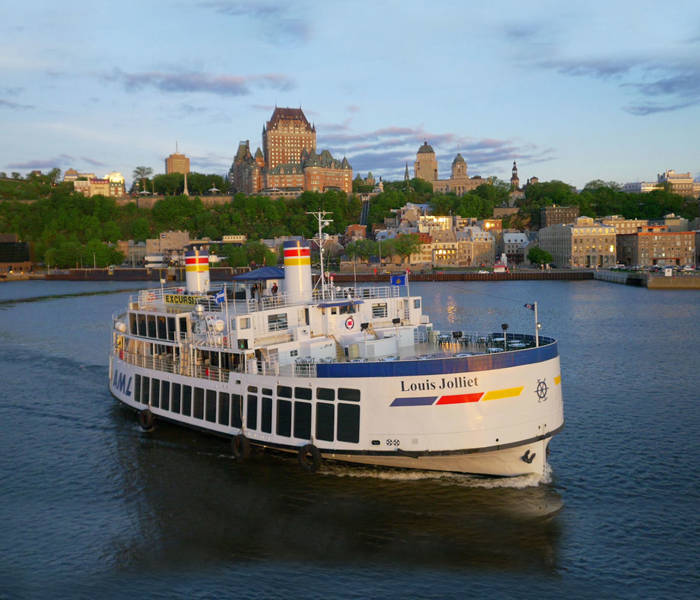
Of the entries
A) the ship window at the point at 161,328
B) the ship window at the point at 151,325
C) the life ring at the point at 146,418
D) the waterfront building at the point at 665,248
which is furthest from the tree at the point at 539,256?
the life ring at the point at 146,418

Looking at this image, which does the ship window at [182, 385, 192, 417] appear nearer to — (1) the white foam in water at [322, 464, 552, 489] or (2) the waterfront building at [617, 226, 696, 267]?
(1) the white foam in water at [322, 464, 552, 489]

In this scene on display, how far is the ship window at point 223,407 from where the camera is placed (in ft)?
72.1

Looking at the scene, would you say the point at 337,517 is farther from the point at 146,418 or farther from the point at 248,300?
the point at 146,418

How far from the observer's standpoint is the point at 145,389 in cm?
2592

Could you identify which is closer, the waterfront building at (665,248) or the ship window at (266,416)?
the ship window at (266,416)

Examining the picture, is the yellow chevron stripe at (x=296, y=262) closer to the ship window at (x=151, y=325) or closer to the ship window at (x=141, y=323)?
the ship window at (x=151, y=325)

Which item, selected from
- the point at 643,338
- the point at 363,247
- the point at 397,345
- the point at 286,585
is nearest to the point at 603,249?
the point at 363,247

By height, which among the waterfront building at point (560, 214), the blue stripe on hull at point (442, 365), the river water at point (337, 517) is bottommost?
the river water at point (337, 517)

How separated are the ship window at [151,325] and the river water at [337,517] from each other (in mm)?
3882

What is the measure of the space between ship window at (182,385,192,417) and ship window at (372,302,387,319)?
24.2ft

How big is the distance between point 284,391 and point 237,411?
255 cm

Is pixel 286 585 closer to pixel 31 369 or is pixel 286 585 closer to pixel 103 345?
pixel 31 369

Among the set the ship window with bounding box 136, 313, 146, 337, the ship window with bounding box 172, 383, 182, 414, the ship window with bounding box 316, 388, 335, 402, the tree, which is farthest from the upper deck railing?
the tree

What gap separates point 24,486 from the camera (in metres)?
21.4
